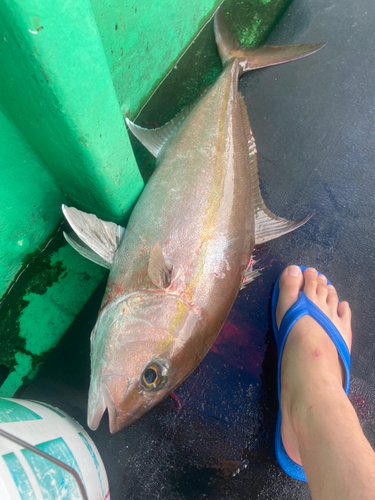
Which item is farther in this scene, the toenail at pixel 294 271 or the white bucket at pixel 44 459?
the toenail at pixel 294 271

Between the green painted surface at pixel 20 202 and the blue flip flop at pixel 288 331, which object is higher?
the green painted surface at pixel 20 202

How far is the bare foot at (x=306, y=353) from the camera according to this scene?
1606mm

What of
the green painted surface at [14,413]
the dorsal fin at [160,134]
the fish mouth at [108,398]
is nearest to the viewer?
the green painted surface at [14,413]

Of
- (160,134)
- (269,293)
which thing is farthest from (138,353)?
(160,134)

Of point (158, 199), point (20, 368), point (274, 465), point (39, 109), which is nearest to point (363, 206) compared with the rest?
point (158, 199)

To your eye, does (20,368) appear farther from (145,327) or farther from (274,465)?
(274,465)

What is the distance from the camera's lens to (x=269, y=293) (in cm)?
201

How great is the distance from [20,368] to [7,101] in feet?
4.26

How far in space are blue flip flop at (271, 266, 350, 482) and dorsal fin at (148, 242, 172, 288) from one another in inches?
34.5

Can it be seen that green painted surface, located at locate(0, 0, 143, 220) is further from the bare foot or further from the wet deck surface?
the bare foot

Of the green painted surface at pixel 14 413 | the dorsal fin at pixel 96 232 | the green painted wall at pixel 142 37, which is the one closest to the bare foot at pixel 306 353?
the dorsal fin at pixel 96 232

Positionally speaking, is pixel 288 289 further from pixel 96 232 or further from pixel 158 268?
pixel 96 232

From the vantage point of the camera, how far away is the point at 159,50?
80.4 inches

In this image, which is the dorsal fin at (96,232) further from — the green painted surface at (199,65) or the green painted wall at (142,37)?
the green painted wall at (142,37)
